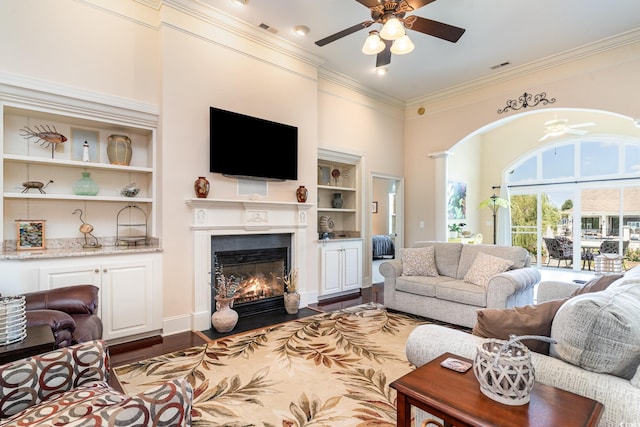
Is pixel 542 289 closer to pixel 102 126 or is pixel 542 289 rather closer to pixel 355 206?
pixel 355 206

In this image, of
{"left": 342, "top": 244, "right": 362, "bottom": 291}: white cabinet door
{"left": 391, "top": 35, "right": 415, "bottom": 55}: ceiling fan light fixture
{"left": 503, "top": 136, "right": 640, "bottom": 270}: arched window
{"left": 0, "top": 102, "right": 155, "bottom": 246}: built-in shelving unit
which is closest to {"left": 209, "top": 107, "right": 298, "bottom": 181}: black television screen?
{"left": 0, "top": 102, "right": 155, "bottom": 246}: built-in shelving unit

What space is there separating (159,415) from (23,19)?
388 centimetres

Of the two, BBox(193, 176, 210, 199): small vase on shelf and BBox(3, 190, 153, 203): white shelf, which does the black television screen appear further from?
BBox(3, 190, 153, 203): white shelf

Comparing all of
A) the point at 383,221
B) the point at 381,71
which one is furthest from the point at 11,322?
the point at 383,221

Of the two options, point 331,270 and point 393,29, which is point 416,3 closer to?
point 393,29

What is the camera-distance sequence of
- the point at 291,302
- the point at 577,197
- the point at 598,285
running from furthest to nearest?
the point at 577,197, the point at 291,302, the point at 598,285

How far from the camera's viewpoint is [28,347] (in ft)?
5.20

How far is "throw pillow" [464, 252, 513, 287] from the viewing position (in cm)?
373

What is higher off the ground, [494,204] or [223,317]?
[494,204]

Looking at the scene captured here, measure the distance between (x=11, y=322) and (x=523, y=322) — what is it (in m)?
2.53

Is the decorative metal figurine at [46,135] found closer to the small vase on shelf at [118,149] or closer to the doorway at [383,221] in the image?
the small vase on shelf at [118,149]

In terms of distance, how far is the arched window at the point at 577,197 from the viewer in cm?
714

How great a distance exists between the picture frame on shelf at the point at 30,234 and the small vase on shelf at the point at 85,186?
425mm

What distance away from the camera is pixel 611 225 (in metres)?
7.32
